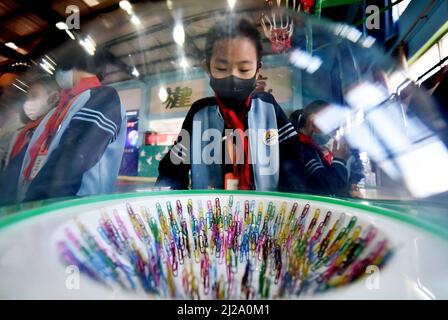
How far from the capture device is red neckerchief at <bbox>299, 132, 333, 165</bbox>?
40 cm

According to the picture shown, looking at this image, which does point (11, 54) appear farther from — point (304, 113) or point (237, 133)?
point (304, 113)

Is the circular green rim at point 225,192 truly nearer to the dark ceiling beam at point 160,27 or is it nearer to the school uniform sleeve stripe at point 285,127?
the school uniform sleeve stripe at point 285,127

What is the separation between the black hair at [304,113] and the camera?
0.42 meters

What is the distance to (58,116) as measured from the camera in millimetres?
406

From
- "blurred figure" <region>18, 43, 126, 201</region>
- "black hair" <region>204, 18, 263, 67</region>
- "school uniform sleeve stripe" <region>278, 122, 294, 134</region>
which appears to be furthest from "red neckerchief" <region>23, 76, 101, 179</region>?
"school uniform sleeve stripe" <region>278, 122, 294, 134</region>

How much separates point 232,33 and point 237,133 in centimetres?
20

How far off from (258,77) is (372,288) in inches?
15.0

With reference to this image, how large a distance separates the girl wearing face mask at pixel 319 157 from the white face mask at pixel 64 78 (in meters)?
0.45

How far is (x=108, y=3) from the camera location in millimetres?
407

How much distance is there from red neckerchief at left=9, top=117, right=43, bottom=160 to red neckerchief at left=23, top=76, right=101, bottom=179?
0.09 feet

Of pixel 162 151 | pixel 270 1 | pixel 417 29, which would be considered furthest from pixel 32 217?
pixel 417 29

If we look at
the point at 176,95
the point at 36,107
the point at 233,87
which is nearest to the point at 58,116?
the point at 36,107

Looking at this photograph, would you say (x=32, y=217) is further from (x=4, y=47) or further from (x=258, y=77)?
(x=258, y=77)

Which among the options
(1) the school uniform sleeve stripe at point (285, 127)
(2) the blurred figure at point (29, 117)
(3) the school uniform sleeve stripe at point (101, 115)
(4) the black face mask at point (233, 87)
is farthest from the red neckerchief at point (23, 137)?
(1) the school uniform sleeve stripe at point (285, 127)
